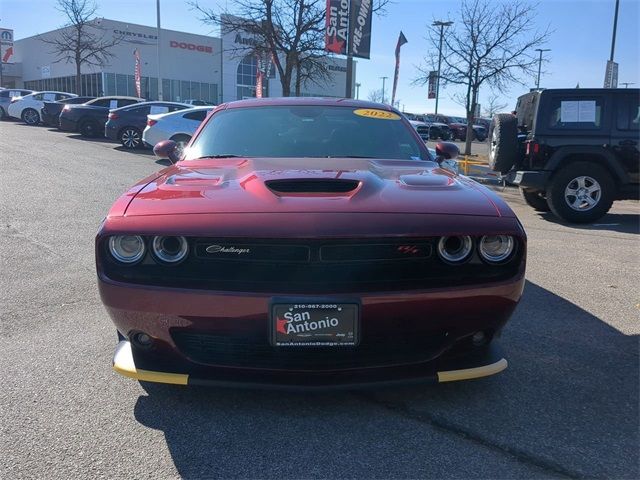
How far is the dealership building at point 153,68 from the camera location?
1802 inches

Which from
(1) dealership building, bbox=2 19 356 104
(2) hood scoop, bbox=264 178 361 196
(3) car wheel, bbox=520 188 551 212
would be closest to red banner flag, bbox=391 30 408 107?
(3) car wheel, bbox=520 188 551 212

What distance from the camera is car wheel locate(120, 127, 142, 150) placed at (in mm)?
16703

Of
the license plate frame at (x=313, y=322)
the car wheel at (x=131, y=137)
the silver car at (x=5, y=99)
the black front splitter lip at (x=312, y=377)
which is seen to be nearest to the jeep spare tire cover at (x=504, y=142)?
the black front splitter lip at (x=312, y=377)

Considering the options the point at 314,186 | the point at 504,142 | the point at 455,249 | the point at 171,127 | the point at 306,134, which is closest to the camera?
the point at 455,249

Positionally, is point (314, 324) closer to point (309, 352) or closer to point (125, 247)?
point (309, 352)

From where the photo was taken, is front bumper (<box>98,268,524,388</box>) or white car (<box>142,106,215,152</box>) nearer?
front bumper (<box>98,268,524,388</box>)

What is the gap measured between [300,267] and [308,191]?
414 mm

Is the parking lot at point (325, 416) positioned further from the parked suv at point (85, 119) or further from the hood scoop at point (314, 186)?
the parked suv at point (85, 119)

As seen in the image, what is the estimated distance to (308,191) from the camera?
2617mm

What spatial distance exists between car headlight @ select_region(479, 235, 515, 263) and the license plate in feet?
2.31

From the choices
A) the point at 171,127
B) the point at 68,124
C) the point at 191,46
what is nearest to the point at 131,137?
the point at 171,127

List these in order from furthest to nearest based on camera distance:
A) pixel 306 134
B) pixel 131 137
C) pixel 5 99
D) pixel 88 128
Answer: pixel 5 99 → pixel 88 128 → pixel 131 137 → pixel 306 134

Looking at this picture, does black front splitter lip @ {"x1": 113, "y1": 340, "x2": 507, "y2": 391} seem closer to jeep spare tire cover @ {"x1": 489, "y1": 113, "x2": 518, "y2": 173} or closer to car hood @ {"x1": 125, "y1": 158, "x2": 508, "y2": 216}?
car hood @ {"x1": 125, "y1": 158, "x2": 508, "y2": 216}

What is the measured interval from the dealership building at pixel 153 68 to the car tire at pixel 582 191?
1481 inches
